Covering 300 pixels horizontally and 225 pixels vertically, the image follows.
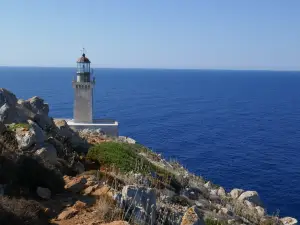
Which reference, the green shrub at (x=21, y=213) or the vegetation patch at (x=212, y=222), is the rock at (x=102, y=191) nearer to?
the green shrub at (x=21, y=213)

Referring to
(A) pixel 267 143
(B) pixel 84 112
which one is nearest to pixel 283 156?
(A) pixel 267 143

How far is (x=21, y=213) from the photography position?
21.7ft

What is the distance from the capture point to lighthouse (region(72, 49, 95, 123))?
38781mm

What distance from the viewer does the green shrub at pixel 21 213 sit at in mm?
6261

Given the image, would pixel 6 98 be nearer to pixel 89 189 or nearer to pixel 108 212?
pixel 89 189

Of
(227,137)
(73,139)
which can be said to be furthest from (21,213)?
(227,137)

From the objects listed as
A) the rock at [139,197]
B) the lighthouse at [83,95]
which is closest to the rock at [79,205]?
the rock at [139,197]

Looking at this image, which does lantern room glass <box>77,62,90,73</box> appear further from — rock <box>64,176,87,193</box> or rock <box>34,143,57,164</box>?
rock <box>64,176,87,193</box>

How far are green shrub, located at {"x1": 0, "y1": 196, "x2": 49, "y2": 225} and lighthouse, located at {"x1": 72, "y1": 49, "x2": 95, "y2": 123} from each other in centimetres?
3154

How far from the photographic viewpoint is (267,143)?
51.8m

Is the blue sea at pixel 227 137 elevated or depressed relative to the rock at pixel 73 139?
depressed

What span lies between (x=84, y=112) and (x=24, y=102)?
23047 millimetres

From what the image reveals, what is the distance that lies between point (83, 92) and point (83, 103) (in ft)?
3.94

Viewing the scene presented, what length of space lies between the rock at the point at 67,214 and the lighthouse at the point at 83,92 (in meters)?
31.1
